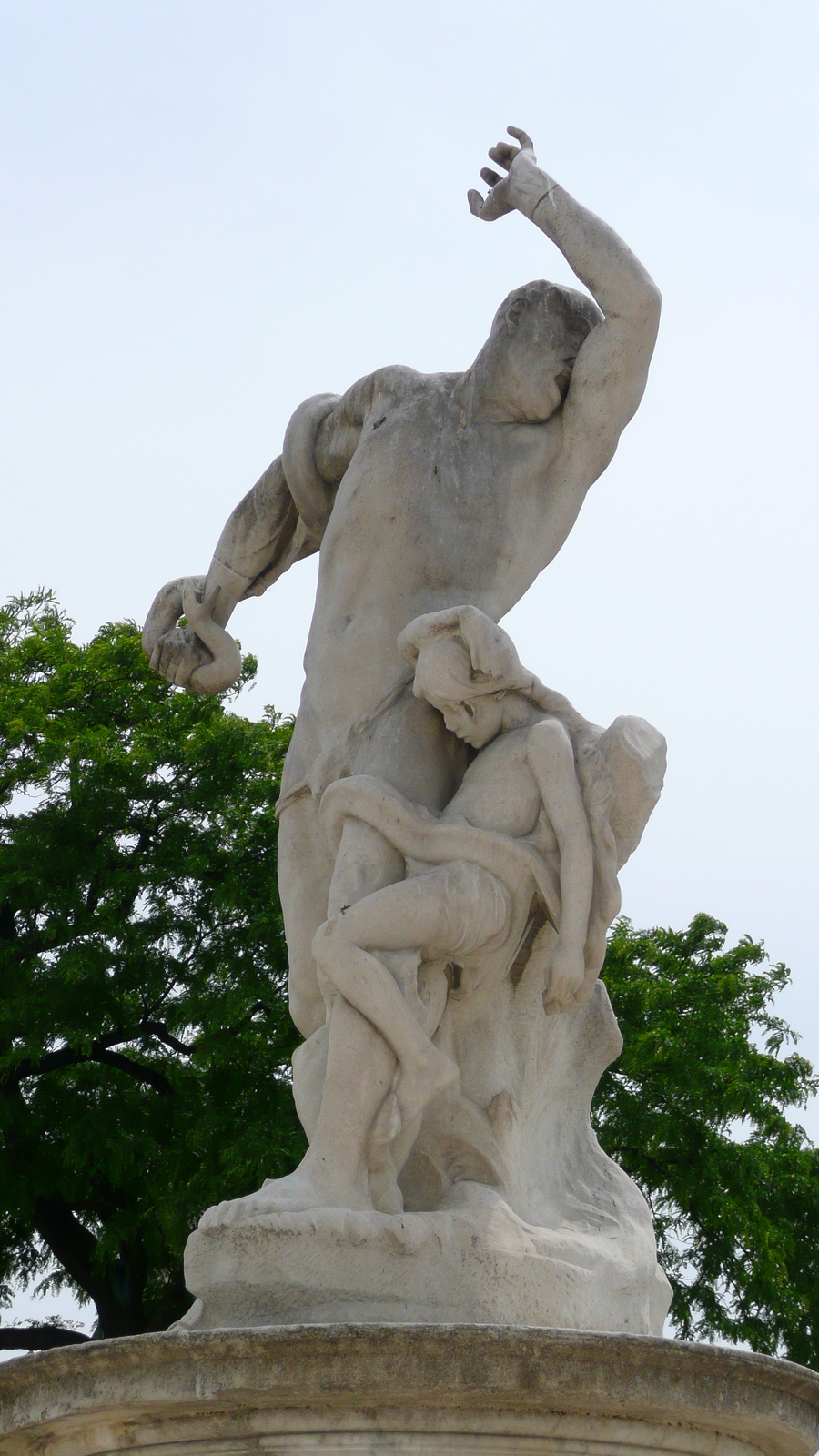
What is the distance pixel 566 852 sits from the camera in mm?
4570

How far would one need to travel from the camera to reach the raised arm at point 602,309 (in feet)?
16.7

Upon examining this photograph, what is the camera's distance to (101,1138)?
43.0ft

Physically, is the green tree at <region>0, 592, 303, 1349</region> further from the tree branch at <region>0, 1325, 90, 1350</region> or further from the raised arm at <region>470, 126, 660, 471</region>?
the raised arm at <region>470, 126, 660, 471</region>

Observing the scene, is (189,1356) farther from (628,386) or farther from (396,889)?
(628,386)

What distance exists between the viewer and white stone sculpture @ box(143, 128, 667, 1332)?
416 cm

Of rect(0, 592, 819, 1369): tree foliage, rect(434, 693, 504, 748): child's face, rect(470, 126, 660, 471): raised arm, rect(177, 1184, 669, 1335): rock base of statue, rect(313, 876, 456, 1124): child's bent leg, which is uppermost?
rect(0, 592, 819, 1369): tree foliage

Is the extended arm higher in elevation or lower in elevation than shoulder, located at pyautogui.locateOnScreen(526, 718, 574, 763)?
higher

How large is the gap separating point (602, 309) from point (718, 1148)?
382 inches

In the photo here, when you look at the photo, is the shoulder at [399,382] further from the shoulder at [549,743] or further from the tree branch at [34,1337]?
the tree branch at [34,1337]

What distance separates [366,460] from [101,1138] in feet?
29.1

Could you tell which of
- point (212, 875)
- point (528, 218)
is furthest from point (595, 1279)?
point (212, 875)

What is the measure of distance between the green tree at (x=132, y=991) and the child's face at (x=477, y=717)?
7.82 m

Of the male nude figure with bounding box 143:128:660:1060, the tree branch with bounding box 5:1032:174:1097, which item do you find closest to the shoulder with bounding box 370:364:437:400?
the male nude figure with bounding box 143:128:660:1060

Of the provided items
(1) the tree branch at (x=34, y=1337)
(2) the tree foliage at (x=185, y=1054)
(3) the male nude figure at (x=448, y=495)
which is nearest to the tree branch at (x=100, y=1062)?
(2) the tree foliage at (x=185, y=1054)
